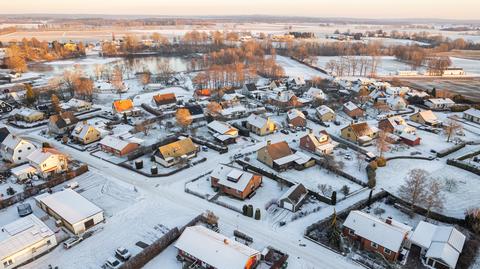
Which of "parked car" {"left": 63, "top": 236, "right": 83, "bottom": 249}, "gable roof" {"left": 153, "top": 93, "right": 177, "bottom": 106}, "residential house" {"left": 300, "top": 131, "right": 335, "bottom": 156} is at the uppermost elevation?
"gable roof" {"left": 153, "top": 93, "right": 177, "bottom": 106}

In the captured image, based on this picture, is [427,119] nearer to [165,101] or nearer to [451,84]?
[451,84]

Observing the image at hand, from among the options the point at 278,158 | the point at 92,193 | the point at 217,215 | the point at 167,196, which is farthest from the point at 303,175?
the point at 92,193

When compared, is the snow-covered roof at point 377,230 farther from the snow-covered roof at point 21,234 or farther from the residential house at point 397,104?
the residential house at point 397,104

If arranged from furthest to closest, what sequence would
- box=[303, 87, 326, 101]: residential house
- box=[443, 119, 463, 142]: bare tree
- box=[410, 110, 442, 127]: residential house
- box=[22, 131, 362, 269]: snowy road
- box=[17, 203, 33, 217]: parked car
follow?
box=[303, 87, 326, 101]: residential house < box=[410, 110, 442, 127]: residential house < box=[443, 119, 463, 142]: bare tree < box=[17, 203, 33, 217]: parked car < box=[22, 131, 362, 269]: snowy road

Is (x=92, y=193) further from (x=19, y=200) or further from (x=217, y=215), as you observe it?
(x=217, y=215)

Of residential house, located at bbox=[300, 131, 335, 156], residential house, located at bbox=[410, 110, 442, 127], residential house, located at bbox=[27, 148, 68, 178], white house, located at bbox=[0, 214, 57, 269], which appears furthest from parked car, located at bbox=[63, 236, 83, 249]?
residential house, located at bbox=[410, 110, 442, 127]

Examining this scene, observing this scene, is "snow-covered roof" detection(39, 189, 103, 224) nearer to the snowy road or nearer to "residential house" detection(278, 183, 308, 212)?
the snowy road

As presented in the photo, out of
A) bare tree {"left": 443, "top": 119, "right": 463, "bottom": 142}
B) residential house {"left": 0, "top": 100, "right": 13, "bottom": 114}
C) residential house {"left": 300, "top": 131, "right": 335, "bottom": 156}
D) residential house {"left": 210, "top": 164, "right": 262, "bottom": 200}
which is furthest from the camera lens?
residential house {"left": 0, "top": 100, "right": 13, "bottom": 114}
